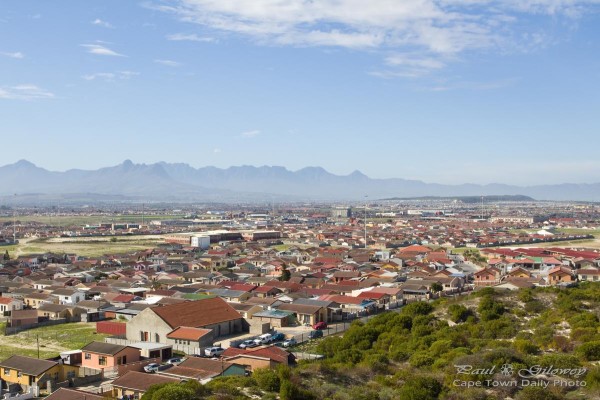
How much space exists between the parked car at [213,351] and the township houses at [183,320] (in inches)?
69.7

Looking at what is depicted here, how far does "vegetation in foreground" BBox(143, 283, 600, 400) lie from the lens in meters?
15.1

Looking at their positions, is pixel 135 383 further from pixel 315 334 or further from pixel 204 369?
pixel 315 334

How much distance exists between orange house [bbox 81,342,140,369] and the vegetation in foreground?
6.94m

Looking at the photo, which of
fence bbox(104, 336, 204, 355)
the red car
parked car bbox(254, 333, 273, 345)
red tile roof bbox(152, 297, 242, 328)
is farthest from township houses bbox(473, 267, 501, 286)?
fence bbox(104, 336, 204, 355)

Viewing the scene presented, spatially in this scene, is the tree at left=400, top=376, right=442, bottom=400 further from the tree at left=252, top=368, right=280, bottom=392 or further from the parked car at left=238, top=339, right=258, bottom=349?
the parked car at left=238, top=339, right=258, bottom=349

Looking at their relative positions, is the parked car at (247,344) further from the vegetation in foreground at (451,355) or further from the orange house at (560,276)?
the orange house at (560,276)

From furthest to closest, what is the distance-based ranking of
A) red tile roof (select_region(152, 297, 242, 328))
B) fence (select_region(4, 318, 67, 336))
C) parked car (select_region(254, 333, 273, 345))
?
fence (select_region(4, 318, 67, 336)), red tile roof (select_region(152, 297, 242, 328)), parked car (select_region(254, 333, 273, 345))

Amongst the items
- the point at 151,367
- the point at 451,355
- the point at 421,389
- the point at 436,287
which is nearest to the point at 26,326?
the point at 151,367

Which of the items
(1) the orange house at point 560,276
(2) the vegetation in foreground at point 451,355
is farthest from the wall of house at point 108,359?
(1) the orange house at point 560,276

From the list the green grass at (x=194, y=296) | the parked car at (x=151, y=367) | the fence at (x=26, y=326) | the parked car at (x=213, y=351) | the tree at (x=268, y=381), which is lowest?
the fence at (x=26, y=326)

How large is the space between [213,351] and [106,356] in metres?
4.35

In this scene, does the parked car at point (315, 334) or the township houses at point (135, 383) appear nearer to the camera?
the township houses at point (135, 383)

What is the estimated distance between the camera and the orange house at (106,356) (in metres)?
22.1

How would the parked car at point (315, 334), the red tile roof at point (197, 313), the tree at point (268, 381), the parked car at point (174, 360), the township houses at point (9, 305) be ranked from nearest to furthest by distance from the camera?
the tree at point (268, 381) < the parked car at point (174, 360) < the red tile roof at point (197, 313) < the parked car at point (315, 334) < the township houses at point (9, 305)
